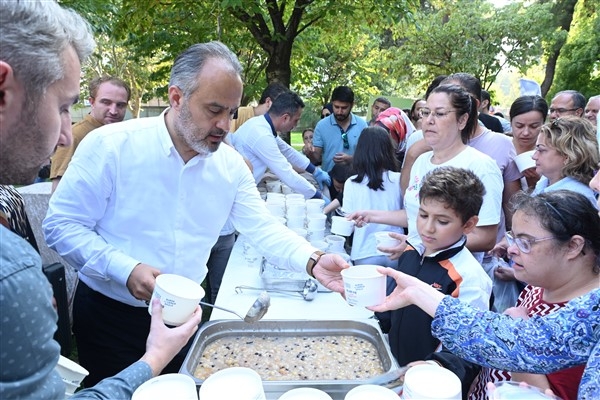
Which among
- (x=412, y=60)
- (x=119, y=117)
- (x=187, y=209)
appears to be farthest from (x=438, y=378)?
(x=412, y=60)

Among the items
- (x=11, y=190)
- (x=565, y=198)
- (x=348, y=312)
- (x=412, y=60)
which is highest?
(x=412, y=60)

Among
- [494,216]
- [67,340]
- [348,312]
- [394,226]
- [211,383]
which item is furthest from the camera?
[394,226]

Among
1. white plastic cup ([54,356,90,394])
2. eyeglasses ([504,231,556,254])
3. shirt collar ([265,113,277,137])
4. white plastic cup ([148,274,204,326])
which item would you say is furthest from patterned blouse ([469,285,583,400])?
shirt collar ([265,113,277,137])

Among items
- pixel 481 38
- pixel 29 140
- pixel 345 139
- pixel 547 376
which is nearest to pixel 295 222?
pixel 547 376

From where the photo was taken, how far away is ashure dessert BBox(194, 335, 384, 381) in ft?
4.86

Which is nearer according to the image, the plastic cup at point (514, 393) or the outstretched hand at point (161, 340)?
the plastic cup at point (514, 393)

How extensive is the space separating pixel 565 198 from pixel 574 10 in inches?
647

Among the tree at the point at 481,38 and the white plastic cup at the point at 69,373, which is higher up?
the tree at the point at 481,38

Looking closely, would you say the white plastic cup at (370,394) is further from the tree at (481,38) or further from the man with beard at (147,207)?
the tree at (481,38)

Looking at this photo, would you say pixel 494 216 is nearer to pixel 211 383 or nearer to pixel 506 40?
pixel 211 383

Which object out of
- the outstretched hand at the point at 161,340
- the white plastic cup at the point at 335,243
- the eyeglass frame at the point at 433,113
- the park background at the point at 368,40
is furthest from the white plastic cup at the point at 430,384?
the park background at the point at 368,40

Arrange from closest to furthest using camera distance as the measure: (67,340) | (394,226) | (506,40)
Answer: (67,340)
(394,226)
(506,40)

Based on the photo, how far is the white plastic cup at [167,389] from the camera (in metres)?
0.98

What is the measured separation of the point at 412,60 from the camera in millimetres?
14031
